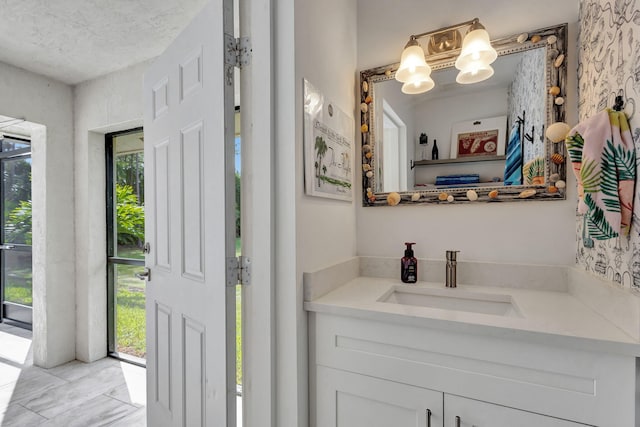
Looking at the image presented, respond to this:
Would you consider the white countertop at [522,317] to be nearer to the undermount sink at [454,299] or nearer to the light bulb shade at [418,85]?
the undermount sink at [454,299]

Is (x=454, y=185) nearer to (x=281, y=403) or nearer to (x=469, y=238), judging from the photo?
(x=469, y=238)

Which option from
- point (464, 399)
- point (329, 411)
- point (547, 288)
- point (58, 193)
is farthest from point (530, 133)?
point (58, 193)

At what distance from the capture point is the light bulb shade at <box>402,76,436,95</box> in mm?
1509

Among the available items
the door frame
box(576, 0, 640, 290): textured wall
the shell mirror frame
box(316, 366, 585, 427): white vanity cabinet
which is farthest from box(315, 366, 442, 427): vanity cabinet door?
the shell mirror frame

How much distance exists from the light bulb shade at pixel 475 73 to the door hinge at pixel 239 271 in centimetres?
124

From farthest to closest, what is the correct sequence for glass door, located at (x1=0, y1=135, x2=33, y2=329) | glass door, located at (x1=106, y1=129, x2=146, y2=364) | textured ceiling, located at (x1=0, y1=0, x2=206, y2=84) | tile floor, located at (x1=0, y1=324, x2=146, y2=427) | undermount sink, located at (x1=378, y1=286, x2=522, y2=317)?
glass door, located at (x1=0, y1=135, x2=33, y2=329) < glass door, located at (x1=106, y1=129, x2=146, y2=364) < tile floor, located at (x1=0, y1=324, x2=146, y2=427) < textured ceiling, located at (x1=0, y1=0, x2=206, y2=84) < undermount sink, located at (x1=378, y1=286, x2=522, y2=317)

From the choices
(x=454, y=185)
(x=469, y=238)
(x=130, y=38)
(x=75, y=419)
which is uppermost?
(x=130, y=38)

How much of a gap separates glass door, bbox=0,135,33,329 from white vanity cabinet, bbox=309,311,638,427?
3.59m

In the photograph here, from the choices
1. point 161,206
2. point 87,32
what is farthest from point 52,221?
point 161,206

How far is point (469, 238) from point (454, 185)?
0.26 meters

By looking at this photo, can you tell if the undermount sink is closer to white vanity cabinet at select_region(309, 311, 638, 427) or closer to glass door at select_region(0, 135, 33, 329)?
white vanity cabinet at select_region(309, 311, 638, 427)

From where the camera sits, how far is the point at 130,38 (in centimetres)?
202

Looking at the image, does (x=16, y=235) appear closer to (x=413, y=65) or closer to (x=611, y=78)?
(x=413, y=65)

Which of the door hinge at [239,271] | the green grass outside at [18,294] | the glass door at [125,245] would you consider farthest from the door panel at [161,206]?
the green grass outside at [18,294]
